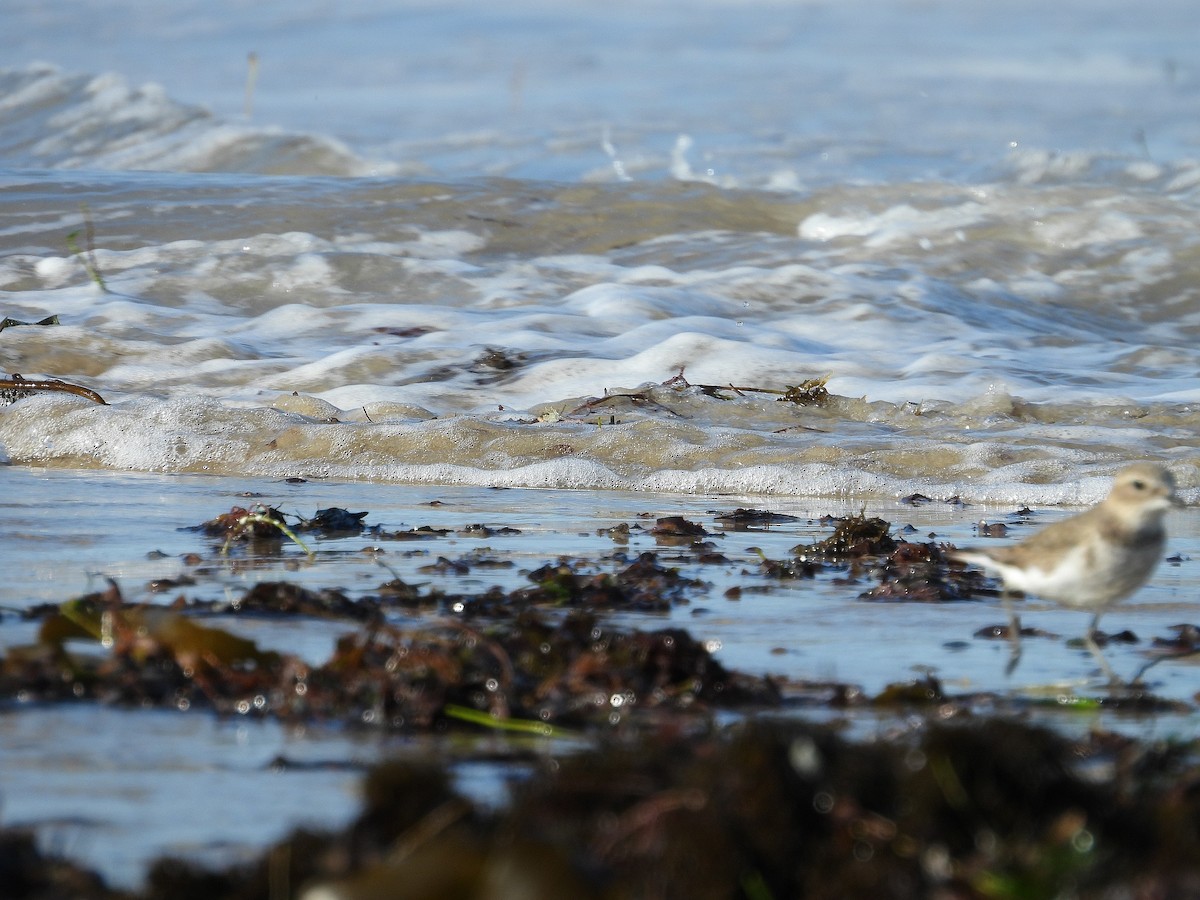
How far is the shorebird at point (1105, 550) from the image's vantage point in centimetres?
311

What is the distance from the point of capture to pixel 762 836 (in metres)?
1.59

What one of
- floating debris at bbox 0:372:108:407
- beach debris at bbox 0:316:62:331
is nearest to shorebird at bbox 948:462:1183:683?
floating debris at bbox 0:372:108:407

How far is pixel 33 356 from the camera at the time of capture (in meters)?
11.0

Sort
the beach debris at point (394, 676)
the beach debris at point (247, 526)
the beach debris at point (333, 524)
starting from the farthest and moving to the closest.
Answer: the beach debris at point (333, 524), the beach debris at point (247, 526), the beach debris at point (394, 676)

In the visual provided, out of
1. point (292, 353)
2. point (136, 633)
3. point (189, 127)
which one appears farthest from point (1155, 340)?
point (189, 127)

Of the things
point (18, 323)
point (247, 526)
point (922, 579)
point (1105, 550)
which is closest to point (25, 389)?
point (18, 323)

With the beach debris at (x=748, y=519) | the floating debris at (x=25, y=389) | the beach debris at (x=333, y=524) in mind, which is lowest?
the beach debris at (x=748, y=519)

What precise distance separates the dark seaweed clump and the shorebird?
1406 millimetres

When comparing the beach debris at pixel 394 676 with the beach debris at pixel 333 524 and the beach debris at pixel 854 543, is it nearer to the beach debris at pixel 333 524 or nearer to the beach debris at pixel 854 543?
the beach debris at pixel 854 543

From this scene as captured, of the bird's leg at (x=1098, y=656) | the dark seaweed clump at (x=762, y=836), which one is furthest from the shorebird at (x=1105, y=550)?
the dark seaweed clump at (x=762, y=836)

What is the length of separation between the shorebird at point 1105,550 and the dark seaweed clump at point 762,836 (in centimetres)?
141

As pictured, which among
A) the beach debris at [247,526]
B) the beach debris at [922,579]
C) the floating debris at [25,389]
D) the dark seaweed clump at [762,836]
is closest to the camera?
the dark seaweed clump at [762,836]

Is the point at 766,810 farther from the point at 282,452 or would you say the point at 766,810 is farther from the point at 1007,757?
the point at 282,452

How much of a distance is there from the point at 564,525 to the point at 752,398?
4.36m
